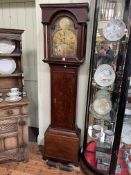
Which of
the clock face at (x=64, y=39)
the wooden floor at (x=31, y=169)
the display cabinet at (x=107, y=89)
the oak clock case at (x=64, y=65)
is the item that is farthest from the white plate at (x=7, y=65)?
the wooden floor at (x=31, y=169)

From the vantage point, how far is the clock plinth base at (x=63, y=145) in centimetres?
196

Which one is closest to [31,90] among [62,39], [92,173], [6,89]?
[6,89]

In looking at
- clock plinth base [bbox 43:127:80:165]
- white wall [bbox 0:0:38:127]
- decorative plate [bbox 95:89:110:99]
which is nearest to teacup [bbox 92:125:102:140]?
clock plinth base [bbox 43:127:80:165]

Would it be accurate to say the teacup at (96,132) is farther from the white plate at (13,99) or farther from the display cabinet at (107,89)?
the white plate at (13,99)

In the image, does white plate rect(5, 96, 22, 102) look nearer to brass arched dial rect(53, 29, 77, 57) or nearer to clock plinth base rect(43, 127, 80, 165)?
clock plinth base rect(43, 127, 80, 165)

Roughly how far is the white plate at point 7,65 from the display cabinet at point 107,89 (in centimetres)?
95

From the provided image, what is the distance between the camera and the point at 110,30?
1572 mm

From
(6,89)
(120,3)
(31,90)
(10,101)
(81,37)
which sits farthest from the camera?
(31,90)

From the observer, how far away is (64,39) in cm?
173

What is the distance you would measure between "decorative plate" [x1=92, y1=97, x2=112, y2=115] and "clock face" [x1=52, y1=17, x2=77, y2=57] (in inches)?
21.3

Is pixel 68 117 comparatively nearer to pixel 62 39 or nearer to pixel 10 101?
pixel 10 101

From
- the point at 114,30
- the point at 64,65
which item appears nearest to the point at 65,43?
the point at 64,65

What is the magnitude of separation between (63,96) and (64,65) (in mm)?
340

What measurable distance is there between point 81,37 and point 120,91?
628 millimetres
